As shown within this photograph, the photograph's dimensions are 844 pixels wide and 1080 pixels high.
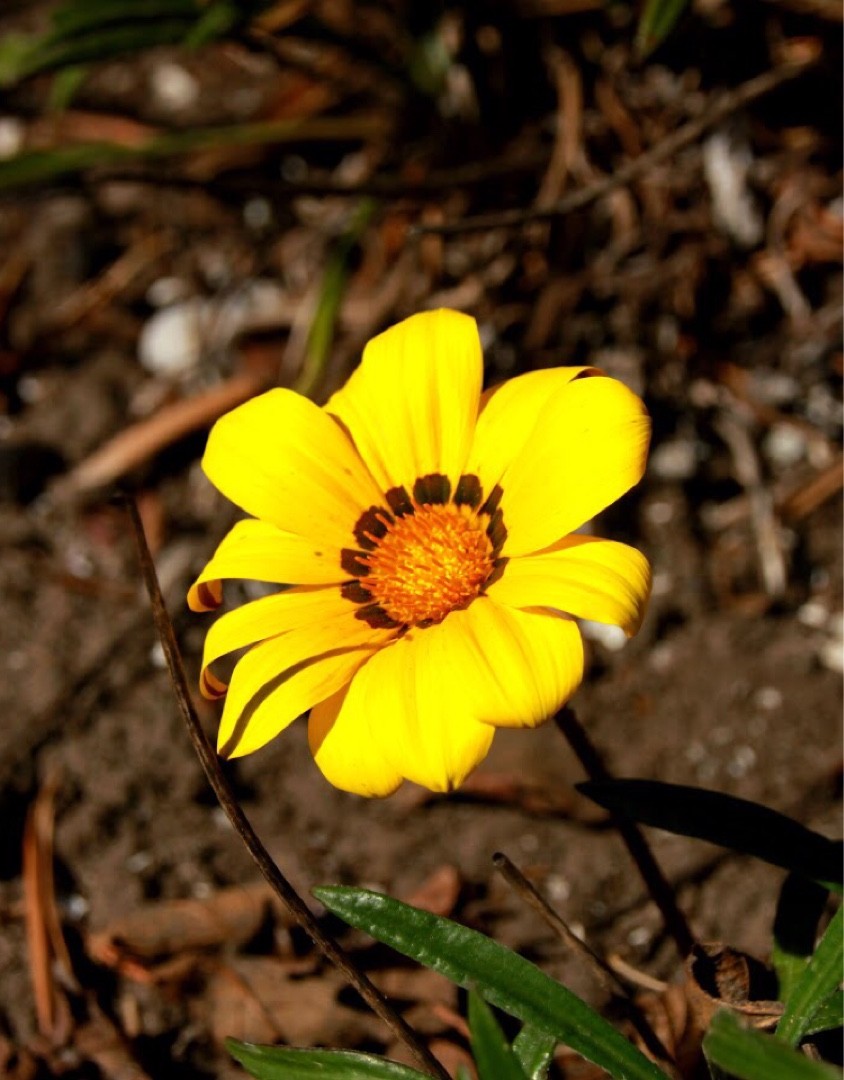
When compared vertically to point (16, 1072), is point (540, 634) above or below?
above

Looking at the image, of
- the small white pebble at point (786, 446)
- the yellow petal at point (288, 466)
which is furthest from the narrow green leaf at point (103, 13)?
the small white pebble at point (786, 446)

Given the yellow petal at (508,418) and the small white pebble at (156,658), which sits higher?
the yellow petal at (508,418)

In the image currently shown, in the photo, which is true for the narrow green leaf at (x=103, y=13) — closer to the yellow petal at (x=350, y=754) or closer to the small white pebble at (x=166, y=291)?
the small white pebble at (x=166, y=291)

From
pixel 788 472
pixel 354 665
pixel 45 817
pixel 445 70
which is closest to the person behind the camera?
pixel 354 665

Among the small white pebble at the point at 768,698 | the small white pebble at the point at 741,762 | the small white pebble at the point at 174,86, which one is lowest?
the small white pebble at the point at 741,762

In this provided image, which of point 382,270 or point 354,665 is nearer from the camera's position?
point 354,665

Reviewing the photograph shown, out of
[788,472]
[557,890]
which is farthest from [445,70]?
[557,890]

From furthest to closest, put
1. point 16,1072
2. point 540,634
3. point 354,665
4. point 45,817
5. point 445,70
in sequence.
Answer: point 445,70 < point 45,817 < point 16,1072 < point 354,665 < point 540,634

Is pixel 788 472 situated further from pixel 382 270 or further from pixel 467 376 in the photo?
pixel 467 376
